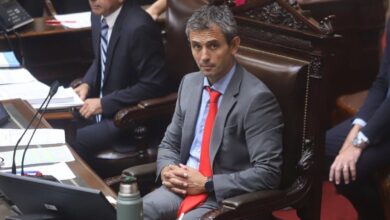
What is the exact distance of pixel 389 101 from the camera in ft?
9.45

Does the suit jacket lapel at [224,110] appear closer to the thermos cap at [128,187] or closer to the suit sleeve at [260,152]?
the suit sleeve at [260,152]

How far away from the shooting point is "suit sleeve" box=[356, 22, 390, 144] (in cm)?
288

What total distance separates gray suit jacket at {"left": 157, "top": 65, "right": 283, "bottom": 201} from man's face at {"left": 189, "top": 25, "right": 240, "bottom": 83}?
59 millimetres

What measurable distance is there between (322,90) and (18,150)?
107 cm

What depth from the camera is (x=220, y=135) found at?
259 cm

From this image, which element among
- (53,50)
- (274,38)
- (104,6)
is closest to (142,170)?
(274,38)

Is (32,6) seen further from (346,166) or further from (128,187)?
(128,187)

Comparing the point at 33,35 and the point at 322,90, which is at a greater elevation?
the point at 322,90

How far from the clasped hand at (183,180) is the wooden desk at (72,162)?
0.30 meters

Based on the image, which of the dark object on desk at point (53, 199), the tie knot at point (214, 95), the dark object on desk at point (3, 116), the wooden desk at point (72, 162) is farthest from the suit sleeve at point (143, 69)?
the dark object on desk at point (53, 199)

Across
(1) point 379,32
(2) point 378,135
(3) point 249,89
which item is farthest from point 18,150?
(1) point 379,32

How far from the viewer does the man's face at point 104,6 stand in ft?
11.1

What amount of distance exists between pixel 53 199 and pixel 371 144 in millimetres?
1406

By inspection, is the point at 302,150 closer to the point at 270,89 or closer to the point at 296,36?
the point at 270,89
